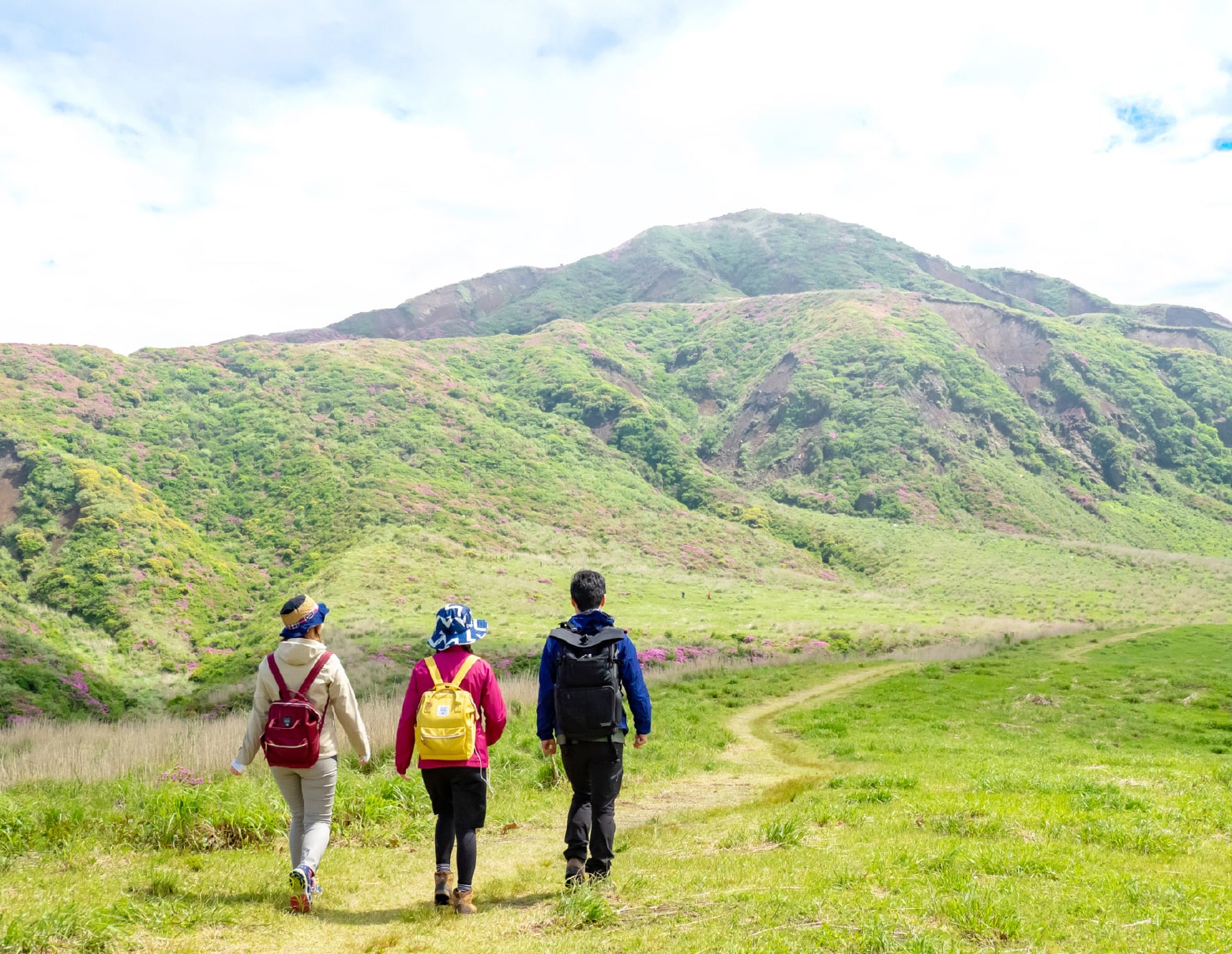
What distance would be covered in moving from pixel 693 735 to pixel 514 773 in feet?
18.3

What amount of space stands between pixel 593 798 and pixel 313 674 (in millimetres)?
2530

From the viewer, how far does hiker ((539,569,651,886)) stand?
20.2ft

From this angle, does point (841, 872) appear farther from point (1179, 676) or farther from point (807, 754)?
point (1179, 676)

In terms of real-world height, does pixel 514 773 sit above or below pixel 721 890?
below

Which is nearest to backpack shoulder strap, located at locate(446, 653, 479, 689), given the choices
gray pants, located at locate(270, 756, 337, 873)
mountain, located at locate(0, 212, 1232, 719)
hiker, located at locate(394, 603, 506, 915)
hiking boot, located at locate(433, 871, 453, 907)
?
hiker, located at locate(394, 603, 506, 915)

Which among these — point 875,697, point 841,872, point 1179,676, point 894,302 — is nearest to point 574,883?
point 841,872

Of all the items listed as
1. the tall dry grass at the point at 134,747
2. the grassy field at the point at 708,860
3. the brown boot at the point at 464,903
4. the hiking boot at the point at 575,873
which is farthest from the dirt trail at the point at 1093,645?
the brown boot at the point at 464,903

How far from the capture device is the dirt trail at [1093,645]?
3088 cm

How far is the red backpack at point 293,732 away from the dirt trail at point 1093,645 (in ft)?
102

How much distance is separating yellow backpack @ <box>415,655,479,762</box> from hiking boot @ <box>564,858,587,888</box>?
134 cm

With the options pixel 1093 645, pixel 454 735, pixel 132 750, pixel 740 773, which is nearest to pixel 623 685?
pixel 454 735

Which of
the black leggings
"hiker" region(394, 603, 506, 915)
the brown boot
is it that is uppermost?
"hiker" region(394, 603, 506, 915)

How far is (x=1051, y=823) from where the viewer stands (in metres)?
7.48

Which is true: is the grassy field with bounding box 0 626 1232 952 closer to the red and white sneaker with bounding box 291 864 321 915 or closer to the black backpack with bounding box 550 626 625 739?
the red and white sneaker with bounding box 291 864 321 915
